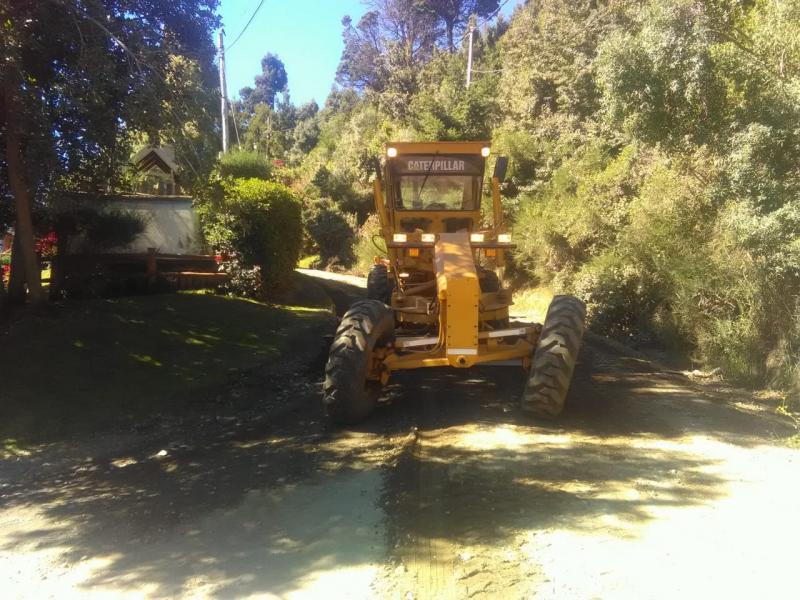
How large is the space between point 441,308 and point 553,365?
1.32m

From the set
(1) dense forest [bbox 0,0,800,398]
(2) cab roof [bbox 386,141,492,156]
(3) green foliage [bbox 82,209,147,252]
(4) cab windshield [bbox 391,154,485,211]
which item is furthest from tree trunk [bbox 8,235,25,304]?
(2) cab roof [bbox 386,141,492,156]

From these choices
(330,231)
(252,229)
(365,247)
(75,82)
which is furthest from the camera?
(330,231)

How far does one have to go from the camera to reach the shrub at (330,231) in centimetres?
2973

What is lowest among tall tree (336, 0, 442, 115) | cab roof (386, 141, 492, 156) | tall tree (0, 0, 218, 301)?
cab roof (386, 141, 492, 156)

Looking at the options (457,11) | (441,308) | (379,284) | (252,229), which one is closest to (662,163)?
(379,284)

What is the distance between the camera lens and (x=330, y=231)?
98.0 feet

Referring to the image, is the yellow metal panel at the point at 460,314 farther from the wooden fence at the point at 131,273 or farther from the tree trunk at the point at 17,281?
the wooden fence at the point at 131,273

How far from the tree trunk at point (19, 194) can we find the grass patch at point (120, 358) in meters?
0.65

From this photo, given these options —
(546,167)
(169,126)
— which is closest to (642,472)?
(169,126)

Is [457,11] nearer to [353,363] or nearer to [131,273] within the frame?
[131,273]

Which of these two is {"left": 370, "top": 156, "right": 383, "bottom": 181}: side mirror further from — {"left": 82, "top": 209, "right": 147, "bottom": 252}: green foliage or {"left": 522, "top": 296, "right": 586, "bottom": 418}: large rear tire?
{"left": 82, "top": 209, "right": 147, "bottom": 252}: green foliage

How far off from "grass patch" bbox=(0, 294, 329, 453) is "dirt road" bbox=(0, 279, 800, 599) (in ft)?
2.34

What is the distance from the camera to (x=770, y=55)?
8.94 meters

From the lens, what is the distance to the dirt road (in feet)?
12.9
